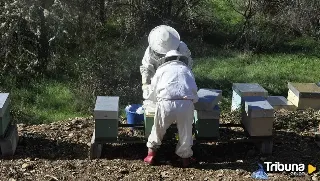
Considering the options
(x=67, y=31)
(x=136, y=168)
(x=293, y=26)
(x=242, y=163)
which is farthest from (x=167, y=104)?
(x=293, y=26)

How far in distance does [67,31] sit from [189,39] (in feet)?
8.71

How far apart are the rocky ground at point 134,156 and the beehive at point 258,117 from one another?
264mm

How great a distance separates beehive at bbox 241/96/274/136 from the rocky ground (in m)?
0.26

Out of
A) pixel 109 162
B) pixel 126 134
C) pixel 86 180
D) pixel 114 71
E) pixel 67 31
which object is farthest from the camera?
pixel 67 31

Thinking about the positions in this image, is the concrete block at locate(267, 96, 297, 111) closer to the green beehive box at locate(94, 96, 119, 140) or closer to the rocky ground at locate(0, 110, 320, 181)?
the rocky ground at locate(0, 110, 320, 181)

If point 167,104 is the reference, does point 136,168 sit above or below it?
below

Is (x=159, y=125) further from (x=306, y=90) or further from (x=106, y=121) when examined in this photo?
(x=306, y=90)

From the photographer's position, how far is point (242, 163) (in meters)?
5.07

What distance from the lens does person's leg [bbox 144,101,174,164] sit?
15.7ft

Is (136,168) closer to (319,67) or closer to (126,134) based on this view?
(126,134)

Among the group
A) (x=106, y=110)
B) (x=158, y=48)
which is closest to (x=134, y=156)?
(x=106, y=110)

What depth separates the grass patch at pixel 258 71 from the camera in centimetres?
841

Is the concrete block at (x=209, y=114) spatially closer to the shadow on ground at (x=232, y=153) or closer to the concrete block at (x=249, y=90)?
the shadow on ground at (x=232, y=153)

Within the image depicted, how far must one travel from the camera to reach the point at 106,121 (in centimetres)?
500
